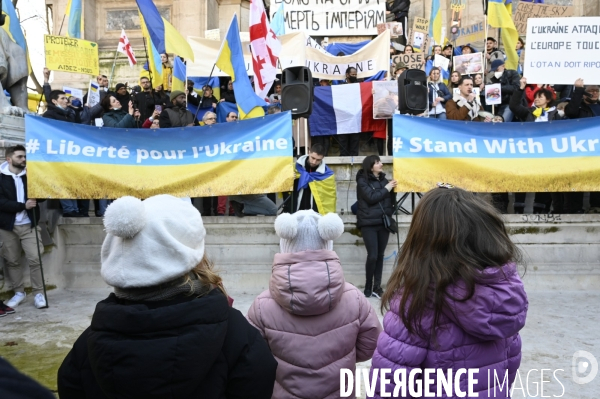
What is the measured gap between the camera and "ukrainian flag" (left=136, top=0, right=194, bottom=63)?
951cm

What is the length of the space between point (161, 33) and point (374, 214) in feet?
19.1

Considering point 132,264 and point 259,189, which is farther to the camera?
point 259,189

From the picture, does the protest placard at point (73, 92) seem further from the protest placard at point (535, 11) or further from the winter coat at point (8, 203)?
the protest placard at point (535, 11)

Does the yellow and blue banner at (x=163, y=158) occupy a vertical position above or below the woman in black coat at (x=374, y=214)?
above

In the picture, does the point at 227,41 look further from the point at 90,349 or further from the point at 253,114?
the point at 90,349

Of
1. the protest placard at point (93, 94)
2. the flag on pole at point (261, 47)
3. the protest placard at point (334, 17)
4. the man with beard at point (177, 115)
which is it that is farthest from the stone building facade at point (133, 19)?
the flag on pole at point (261, 47)

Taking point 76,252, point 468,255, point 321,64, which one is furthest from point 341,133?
point 468,255

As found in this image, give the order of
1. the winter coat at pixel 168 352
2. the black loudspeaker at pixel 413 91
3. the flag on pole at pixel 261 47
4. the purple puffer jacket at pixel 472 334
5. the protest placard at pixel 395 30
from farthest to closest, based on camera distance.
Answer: the protest placard at pixel 395 30 → the black loudspeaker at pixel 413 91 → the flag on pole at pixel 261 47 → the purple puffer jacket at pixel 472 334 → the winter coat at pixel 168 352

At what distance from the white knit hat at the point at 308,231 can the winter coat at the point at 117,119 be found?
24.6ft

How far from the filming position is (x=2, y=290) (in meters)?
6.95

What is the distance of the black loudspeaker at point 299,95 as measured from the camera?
843cm

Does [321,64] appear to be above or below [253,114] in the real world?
above

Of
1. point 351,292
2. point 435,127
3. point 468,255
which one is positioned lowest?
point 351,292

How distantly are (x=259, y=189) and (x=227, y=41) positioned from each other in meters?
2.84
